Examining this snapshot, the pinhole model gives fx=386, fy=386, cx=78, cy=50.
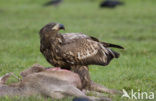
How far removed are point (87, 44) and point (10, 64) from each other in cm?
349

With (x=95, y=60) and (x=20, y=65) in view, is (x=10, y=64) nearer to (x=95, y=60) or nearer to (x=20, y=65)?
(x=20, y=65)

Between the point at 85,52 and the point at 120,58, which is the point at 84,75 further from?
the point at 120,58

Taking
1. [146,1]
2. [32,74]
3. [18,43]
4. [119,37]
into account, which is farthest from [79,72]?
[146,1]

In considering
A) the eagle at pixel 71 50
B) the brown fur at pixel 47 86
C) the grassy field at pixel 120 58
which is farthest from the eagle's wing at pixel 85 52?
the grassy field at pixel 120 58

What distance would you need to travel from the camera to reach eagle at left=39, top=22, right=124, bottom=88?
20.3 ft

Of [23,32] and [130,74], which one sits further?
[23,32]

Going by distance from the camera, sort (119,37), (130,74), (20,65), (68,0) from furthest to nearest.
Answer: (68,0), (119,37), (20,65), (130,74)

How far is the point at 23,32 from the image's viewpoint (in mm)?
14914

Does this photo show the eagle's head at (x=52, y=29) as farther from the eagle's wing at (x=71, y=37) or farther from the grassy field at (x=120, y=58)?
the grassy field at (x=120, y=58)

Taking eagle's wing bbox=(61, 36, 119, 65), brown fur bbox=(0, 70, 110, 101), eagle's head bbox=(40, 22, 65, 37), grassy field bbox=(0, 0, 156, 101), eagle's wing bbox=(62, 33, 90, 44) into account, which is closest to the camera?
brown fur bbox=(0, 70, 110, 101)

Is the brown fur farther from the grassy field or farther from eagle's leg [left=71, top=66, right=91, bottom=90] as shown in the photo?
eagle's leg [left=71, top=66, right=91, bottom=90]

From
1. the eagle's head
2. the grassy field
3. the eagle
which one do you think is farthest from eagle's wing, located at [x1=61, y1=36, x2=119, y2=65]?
the grassy field

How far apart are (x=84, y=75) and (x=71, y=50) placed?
462 millimetres

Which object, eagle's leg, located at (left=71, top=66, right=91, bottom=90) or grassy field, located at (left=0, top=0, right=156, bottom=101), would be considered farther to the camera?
grassy field, located at (left=0, top=0, right=156, bottom=101)
